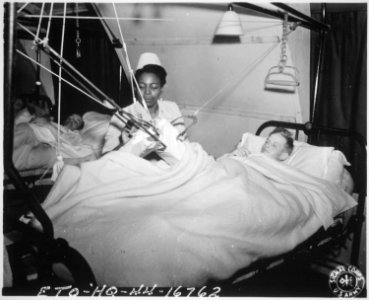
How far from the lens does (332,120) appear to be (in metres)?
2.82

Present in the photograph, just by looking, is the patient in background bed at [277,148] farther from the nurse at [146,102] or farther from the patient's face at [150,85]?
the patient's face at [150,85]

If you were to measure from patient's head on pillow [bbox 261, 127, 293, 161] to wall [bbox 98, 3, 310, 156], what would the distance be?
0.56 meters

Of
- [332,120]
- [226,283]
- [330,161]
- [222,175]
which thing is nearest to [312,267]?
[330,161]

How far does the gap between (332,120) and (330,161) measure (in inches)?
24.8

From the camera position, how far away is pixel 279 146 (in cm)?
249

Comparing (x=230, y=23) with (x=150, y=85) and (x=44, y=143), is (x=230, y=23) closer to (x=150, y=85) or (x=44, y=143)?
(x=150, y=85)

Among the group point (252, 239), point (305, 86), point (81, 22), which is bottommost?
point (252, 239)

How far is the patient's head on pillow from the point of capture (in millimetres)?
2496

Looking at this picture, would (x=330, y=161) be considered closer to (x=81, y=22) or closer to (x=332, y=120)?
(x=332, y=120)

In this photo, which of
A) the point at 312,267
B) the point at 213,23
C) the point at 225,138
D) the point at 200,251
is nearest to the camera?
the point at 200,251

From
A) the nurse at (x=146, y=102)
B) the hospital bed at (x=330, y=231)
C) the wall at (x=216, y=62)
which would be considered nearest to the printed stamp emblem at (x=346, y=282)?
the hospital bed at (x=330, y=231)

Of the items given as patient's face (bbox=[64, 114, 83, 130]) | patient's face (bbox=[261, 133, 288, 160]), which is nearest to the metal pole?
patient's face (bbox=[261, 133, 288, 160])

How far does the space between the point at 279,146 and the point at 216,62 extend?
3.92 feet

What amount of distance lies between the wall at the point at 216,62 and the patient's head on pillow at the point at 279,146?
56 cm
